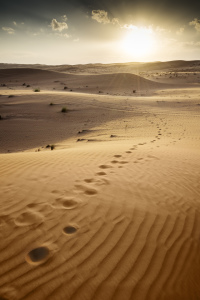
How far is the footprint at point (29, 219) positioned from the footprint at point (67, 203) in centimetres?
34

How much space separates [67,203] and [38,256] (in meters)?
0.97

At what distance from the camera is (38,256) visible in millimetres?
1976

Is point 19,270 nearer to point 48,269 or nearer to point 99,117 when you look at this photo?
point 48,269

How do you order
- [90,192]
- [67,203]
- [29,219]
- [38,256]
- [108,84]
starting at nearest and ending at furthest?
[38,256] < [29,219] < [67,203] < [90,192] < [108,84]

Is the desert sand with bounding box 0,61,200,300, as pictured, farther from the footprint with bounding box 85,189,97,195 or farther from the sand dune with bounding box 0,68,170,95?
the sand dune with bounding box 0,68,170,95

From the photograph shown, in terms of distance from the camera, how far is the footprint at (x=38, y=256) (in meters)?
1.92

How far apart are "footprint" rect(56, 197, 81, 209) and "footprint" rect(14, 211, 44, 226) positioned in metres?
0.34

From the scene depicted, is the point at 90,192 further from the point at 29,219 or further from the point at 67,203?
the point at 29,219

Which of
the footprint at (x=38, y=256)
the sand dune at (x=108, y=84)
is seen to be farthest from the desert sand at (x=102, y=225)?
the sand dune at (x=108, y=84)

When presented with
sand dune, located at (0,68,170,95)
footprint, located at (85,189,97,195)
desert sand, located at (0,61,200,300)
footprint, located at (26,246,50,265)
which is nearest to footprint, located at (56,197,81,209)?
desert sand, located at (0,61,200,300)

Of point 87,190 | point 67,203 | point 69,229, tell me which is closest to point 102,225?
point 69,229

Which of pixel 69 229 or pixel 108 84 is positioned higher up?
pixel 108 84

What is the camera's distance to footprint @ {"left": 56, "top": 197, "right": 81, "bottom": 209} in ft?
9.22

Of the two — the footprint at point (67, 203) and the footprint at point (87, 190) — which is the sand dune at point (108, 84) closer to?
the footprint at point (87, 190)
